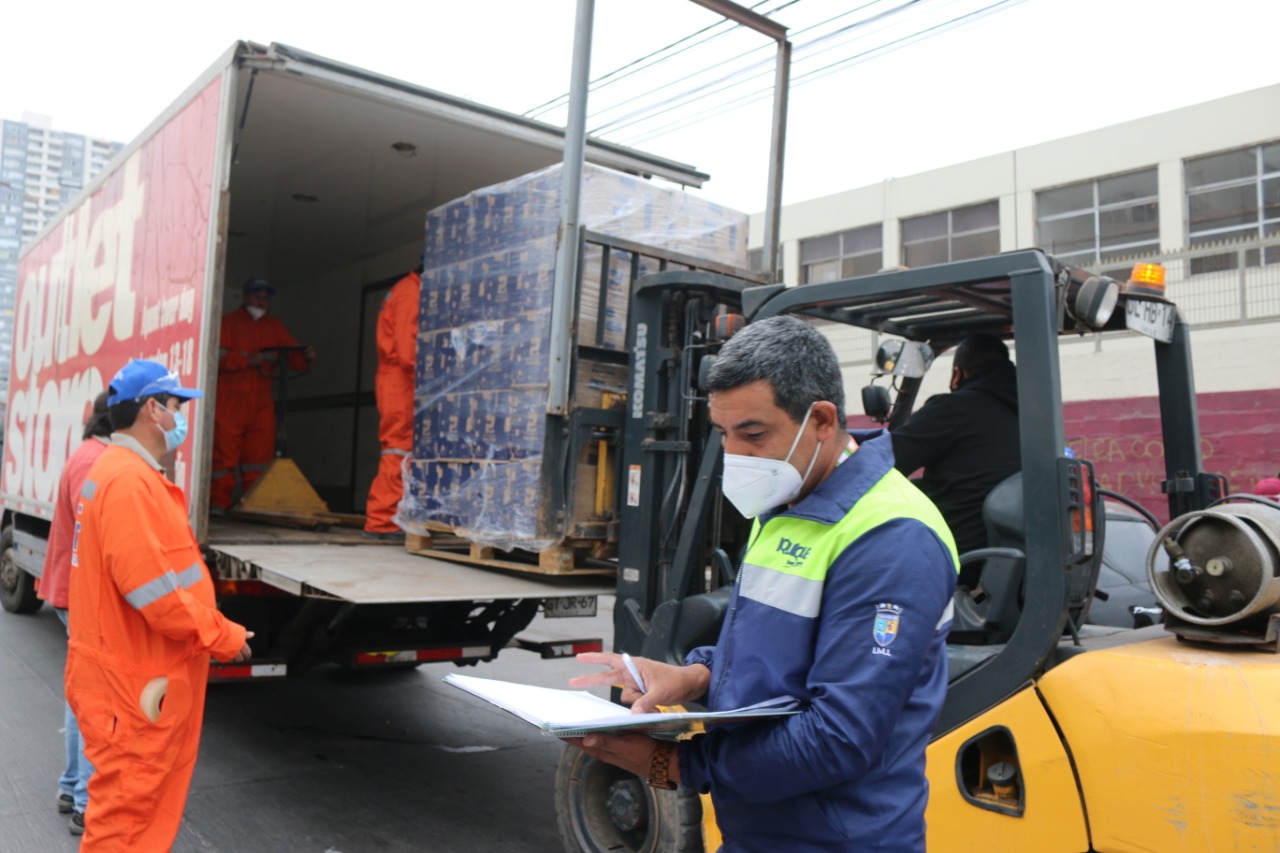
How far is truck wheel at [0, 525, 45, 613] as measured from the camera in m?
9.95

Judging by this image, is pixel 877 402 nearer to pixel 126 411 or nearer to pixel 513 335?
pixel 513 335

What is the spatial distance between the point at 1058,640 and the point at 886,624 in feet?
4.59

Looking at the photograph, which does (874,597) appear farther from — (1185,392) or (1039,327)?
(1185,392)

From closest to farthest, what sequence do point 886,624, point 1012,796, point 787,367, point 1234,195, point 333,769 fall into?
point 886,624
point 787,367
point 1012,796
point 333,769
point 1234,195

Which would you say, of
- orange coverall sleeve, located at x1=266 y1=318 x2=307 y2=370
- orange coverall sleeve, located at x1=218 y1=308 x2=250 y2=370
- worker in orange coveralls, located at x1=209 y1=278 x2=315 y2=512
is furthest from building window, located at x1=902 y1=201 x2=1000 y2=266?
orange coverall sleeve, located at x1=218 y1=308 x2=250 y2=370

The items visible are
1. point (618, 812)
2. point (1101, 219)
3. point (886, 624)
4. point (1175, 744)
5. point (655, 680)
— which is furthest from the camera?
point (1101, 219)

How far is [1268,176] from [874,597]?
18.2 meters

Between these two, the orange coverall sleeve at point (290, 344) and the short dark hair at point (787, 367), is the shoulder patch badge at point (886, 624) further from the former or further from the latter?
the orange coverall sleeve at point (290, 344)

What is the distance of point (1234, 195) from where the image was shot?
659 inches

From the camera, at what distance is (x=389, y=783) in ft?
17.2

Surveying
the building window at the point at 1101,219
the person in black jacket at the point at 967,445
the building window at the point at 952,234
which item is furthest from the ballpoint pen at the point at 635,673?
the building window at the point at 952,234

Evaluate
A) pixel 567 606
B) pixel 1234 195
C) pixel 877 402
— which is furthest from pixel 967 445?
pixel 1234 195

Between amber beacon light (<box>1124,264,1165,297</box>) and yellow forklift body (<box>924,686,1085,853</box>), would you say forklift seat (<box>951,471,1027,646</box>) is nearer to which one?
yellow forklift body (<box>924,686,1085,853</box>)

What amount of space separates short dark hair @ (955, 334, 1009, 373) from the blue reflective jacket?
5.98ft
